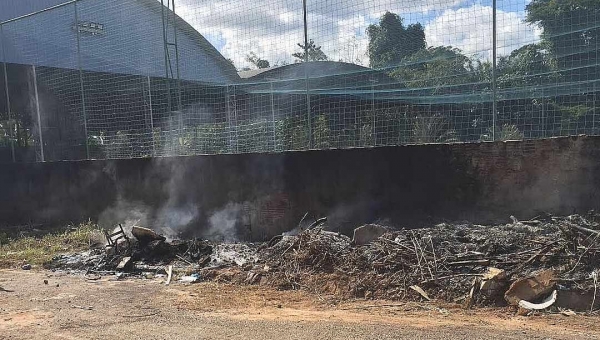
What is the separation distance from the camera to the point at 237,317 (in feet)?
17.4

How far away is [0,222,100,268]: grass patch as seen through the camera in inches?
345

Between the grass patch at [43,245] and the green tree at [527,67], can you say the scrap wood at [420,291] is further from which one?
the grass patch at [43,245]

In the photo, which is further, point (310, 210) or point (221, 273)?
point (310, 210)

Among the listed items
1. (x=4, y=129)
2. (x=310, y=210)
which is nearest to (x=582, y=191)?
(x=310, y=210)

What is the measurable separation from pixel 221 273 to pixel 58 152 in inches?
312

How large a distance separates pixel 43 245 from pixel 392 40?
7688mm

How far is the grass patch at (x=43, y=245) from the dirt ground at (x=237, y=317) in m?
2.21

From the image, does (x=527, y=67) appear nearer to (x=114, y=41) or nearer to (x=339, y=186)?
(x=339, y=186)

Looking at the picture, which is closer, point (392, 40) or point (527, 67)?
point (527, 67)

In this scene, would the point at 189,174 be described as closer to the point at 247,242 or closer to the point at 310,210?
the point at 247,242

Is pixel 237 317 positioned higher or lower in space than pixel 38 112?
lower

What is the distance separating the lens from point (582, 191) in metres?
6.62

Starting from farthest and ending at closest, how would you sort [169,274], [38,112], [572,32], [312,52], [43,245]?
1. [38,112]
2. [43,245]
3. [312,52]
4. [169,274]
5. [572,32]

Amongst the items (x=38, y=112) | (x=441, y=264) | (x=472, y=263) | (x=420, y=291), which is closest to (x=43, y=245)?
(x=38, y=112)
